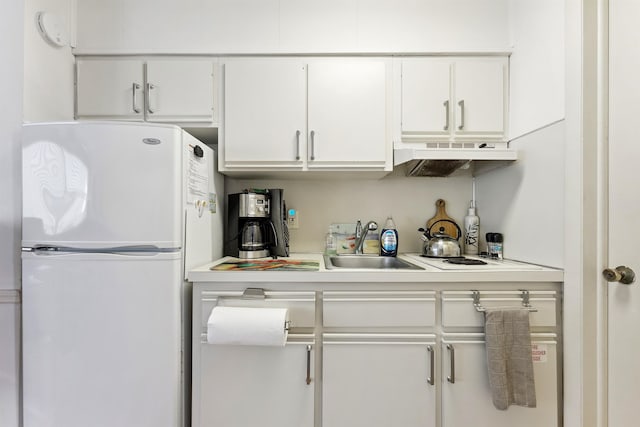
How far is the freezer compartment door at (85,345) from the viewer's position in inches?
44.9

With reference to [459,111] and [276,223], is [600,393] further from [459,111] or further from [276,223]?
[276,223]

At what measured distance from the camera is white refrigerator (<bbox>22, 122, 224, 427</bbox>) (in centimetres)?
114

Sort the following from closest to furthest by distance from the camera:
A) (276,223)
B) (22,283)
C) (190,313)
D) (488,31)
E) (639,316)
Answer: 1. (639,316)
2. (22,283)
3. (190,313)
4. (488,31)
5. (276,223)

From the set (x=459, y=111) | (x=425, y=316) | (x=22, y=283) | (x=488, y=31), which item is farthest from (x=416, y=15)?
(x=22, y=283)

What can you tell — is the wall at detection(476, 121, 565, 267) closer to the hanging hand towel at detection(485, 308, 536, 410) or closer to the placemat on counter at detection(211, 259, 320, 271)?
the hanging hand towel at detection(485, 308, 536, 410)

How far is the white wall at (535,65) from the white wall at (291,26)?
0.38 feet

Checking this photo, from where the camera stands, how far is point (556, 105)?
49.9 inches

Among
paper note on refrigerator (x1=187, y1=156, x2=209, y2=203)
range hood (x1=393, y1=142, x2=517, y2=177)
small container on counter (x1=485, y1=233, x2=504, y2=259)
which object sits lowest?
small container on counter (x1=485, y1=233, x2=504, y2=259)

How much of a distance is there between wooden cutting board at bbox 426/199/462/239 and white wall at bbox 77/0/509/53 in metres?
0.92

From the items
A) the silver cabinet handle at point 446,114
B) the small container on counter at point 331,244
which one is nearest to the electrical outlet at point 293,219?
the small container on counter at point 331,244

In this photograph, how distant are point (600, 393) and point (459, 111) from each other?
4.59 feet

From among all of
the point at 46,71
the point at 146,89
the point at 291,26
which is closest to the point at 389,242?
the point at 291,26

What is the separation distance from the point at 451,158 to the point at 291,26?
114 centimetres

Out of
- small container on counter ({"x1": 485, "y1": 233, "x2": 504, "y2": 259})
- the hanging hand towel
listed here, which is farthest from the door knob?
small container on counter ({"x1": 485, "y1": 233, "x2": 504, "y2": 259})
